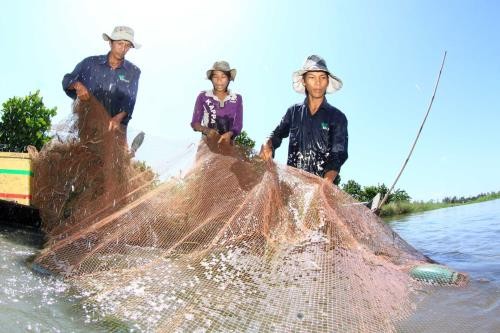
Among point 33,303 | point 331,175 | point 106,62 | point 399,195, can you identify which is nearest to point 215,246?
point 33,303

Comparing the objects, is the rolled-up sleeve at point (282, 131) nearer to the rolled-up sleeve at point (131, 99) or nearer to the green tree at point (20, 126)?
the rolled-up sleeve at point (131, 99)

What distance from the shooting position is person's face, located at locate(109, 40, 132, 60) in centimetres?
500

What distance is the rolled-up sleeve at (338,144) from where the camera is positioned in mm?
3977

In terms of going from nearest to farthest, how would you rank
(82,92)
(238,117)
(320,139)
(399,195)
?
1. (320,139)
2. (82,92)
3. (238,117)
4. (399,195)

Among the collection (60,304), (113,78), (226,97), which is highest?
(113,78)

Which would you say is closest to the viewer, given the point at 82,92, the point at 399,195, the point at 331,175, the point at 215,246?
the point at 215,246

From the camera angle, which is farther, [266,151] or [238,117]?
[238,117]

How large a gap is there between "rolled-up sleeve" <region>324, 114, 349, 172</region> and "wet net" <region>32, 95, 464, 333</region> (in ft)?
2.26

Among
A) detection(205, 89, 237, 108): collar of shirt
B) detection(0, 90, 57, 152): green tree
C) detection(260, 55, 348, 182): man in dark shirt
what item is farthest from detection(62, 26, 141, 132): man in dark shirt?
detection(0, 90, 57, 152): green tree

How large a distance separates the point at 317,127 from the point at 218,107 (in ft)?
4.47

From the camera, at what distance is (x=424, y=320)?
260 centimetres

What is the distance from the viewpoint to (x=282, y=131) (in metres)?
4.54

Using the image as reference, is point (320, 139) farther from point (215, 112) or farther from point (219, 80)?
point (219, 80)

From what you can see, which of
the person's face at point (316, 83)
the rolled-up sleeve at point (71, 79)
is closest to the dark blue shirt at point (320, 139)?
the person's face at point (316, 83)
